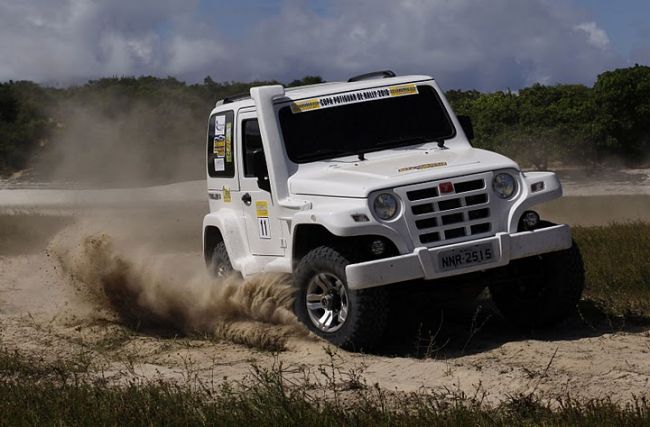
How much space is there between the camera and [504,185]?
30.9 feet

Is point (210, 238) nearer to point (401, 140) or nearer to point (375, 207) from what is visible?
point (401, 140)

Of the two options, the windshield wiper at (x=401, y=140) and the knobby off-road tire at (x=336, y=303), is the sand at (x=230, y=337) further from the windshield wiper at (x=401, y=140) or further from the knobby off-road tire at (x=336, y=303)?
the windshield wiper at (x=401, y=140)

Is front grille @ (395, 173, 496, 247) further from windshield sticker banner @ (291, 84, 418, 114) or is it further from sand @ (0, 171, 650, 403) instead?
windshield sticker banner @ (291, 84, 418, 114)

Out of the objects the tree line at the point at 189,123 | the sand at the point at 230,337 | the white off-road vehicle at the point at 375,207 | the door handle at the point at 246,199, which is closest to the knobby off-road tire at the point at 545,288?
the white off-road vehicle at the point at 375,207

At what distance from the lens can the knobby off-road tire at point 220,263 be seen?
11562 millimetres

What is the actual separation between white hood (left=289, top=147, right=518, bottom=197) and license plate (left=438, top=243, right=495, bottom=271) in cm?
58

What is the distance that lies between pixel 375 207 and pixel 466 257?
784 millimetres

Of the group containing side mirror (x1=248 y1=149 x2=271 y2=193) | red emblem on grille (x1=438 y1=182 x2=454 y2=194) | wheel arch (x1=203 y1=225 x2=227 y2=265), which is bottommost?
wheel arch (x1=203 y1=225 x2=227 y2=265)

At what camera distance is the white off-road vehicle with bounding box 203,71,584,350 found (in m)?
9.04

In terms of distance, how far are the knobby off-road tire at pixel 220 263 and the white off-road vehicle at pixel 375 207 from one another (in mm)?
62

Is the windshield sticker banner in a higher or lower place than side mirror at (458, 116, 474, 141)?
higher

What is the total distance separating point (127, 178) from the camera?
46.1m

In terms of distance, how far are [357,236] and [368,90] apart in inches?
73.4

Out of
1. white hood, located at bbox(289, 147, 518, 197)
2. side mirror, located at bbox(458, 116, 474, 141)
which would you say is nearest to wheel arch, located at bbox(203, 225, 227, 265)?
white hood, located at bbox(289, 147, 518, 197)
